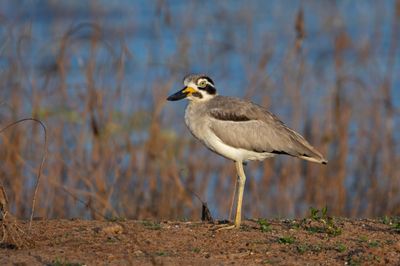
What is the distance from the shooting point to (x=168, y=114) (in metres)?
11.9

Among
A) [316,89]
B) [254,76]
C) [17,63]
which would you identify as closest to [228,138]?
[254,76]

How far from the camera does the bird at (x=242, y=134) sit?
8.07 meters

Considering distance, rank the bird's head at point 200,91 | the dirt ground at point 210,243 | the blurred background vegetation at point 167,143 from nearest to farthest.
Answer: the dirt ground at point 210,243
the bird's head at point 200,91
the blurred background vegetation at point 167,143

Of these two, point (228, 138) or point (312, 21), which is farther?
point (312, 21)

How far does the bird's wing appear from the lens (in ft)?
26.5

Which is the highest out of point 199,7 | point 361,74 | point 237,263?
point 199,7

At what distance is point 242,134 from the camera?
809cm

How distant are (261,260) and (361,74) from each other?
7.96m

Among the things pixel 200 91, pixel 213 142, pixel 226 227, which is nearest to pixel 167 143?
pixel 200 91

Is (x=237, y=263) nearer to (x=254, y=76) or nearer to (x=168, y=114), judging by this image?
(x=254, y=76)

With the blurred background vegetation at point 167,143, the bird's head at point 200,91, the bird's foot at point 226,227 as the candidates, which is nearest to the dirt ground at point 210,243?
the bird's foot at point 226,227

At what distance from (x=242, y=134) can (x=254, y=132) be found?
0.10 metres

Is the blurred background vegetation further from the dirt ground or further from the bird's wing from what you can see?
the dirt ground

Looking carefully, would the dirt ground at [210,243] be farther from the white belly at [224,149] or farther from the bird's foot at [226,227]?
the white belly at [224,149]
